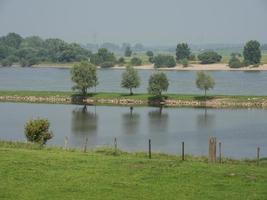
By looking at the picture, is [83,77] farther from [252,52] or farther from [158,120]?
[252,52]

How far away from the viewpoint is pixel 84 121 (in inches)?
2432

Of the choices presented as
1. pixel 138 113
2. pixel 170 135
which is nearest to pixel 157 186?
pixel 170 135

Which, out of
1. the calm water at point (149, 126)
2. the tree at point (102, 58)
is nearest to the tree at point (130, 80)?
the calm water at point (149, 126)

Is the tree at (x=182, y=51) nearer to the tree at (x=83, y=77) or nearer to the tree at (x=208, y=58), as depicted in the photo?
the tree at (x=208, y=58)

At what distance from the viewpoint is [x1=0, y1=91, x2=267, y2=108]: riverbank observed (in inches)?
3123

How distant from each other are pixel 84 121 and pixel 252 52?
113 m

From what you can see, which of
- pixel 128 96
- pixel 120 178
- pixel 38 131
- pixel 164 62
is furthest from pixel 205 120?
pixel 164 62

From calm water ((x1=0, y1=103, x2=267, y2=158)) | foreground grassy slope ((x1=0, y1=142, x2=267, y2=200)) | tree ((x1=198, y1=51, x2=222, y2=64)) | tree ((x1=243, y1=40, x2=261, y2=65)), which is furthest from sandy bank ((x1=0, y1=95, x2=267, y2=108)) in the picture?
tree ((x1=198, y1=51, x2=222, y2=64))

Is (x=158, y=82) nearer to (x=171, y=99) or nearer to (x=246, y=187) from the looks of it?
(x=171, y=99)

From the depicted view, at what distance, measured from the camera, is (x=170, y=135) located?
50.2 m

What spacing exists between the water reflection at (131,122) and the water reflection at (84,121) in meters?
2.73

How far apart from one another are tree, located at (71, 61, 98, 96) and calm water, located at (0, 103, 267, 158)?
727 cm

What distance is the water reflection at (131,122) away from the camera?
2127 inches

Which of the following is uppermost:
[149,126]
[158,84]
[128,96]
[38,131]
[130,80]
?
[130,80]
